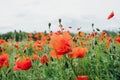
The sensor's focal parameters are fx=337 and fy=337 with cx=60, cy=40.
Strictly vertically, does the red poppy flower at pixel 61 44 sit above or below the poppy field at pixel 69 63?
above

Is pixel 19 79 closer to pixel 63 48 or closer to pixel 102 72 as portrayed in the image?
pixel 102 72

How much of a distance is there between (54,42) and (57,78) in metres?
1.30

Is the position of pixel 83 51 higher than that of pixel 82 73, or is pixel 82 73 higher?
pixel 83 51

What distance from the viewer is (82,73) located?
3340 mm

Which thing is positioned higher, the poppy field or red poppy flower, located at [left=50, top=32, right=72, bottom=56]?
red poppy flower, located at [left=50, top=32, right=72, bottom=56]

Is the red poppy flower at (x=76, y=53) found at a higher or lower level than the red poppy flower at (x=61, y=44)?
lower

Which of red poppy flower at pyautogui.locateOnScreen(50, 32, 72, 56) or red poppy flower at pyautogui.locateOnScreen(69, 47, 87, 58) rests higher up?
red poppy flower at pyautogui.locateOnScreen(50, 32, 72, 56)

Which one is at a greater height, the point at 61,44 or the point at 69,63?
the point at 61,44

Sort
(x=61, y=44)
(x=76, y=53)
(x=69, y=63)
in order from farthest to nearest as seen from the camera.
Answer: (x=69, y=63) < (x=76, y=53) < (x=61, y=44)

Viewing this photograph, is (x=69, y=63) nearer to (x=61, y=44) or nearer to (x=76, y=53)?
(x=76, y=53)

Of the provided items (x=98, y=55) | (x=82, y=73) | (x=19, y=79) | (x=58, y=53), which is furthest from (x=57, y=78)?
(x=58, y=53)

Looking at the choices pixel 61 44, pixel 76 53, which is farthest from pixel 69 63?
pixel 61 44

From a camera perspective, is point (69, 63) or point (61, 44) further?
point (69, 63)

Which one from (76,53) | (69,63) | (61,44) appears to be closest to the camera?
(61,44)
